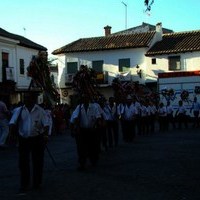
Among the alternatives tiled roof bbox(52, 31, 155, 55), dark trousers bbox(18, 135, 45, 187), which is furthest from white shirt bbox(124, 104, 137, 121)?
tiled roof bbox(52, 31, 155, 55)

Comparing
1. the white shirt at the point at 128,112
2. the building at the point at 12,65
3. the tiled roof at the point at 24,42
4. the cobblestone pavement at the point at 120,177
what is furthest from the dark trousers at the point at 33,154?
the tiled roof at the point at 24,42

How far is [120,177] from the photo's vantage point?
36.2 feet

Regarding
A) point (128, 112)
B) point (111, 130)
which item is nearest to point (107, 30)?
point (128, 112)

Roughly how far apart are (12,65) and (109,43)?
14303 millimetres

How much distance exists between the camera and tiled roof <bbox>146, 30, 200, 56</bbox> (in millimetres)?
49656

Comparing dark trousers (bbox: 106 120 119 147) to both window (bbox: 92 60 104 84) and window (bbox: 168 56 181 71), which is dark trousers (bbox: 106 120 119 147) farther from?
window (bbox: 92 60 104 84)

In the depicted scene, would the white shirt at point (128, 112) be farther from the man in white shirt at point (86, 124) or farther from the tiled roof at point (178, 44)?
the tiled roof at point (178, 44)

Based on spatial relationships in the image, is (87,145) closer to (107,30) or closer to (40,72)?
(40,72)

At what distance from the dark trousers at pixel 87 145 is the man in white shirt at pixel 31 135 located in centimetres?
235

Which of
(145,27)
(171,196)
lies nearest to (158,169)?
(171,196)

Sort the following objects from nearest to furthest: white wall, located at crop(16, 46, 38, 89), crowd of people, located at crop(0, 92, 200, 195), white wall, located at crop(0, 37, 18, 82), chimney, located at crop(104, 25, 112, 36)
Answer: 1. crowd of people, located at crop(0, 92, 200, 195)
2. white wall, located at crop(0, 37, 18, 82)
3. white wall, located at crop(16, 46, 38, 89)
4. chimney, located at crop(104, 25, 112, 36)

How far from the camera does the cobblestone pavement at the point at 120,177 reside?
30.0 feet

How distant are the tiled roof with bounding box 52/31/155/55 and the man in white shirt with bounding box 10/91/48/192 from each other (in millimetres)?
41657

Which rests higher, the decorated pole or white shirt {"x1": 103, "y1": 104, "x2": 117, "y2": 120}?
the decorated pole
